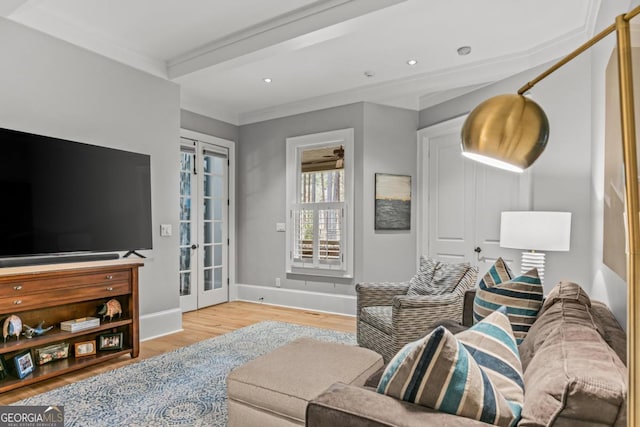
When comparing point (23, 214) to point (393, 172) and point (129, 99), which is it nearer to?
point (129, 99)

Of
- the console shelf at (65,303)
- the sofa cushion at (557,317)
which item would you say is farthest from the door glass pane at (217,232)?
the sofa cushion at (557,317)

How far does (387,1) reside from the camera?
2588 millimetres

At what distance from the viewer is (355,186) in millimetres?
4719

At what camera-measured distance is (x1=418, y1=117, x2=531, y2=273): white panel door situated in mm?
4066

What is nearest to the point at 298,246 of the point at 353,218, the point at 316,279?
the point at 316,279

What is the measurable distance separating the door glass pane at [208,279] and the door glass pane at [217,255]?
16cm

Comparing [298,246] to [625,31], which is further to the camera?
[298,246]

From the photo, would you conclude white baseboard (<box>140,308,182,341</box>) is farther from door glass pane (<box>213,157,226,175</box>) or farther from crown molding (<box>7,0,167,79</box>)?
crown molding (<box>7,0,167,79</box>)

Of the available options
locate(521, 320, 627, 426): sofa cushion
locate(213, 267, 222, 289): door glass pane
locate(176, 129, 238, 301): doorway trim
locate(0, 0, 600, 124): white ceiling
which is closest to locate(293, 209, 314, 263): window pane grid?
locate(176, 129, 238, 301): doorway trim

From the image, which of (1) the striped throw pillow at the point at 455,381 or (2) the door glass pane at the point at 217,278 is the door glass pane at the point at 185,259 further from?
(1) the striped throw pillow at the point at 455,381

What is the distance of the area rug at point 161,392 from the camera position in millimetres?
2246

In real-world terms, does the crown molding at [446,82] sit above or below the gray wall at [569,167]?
above

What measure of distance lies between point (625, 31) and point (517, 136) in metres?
0.53

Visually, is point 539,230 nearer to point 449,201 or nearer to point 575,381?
point 449,201
